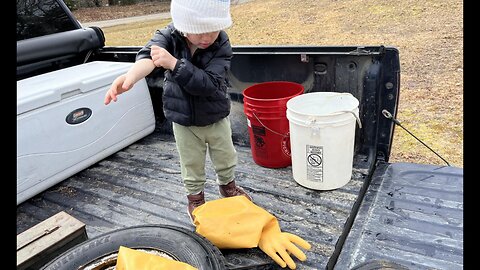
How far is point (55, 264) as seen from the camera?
1966 millimetres

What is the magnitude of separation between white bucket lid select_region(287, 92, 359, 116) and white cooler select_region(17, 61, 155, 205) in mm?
1531

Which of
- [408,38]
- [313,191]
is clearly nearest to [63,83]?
[313,191]

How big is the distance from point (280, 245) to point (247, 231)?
0.62ft

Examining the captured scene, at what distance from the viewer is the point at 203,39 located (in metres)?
2.24

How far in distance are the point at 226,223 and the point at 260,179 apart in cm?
82

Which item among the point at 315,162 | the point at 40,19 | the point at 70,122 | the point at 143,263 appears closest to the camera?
the point at 143,263

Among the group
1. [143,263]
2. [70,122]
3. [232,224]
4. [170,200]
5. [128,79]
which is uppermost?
[128,79]

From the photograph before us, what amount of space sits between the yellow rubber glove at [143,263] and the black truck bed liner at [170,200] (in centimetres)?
48

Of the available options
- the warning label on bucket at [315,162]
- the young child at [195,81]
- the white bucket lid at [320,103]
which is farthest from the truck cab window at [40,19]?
Result: the warning label on bucket at [315,162]

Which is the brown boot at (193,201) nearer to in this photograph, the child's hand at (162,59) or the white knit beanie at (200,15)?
the child's hand at (162,59)

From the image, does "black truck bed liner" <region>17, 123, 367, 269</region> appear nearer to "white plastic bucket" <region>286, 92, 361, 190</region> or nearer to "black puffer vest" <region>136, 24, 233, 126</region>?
"white plastic bucket" <region>286, 92, 361, 190</region>

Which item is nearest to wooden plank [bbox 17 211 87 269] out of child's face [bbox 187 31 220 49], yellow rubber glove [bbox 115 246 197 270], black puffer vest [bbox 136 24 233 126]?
yellow rubber glove [bbox 115 246 197 270]

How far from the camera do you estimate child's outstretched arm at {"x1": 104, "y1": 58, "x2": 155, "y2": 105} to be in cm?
214

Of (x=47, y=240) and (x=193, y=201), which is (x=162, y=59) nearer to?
(x=193, y=201)
